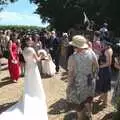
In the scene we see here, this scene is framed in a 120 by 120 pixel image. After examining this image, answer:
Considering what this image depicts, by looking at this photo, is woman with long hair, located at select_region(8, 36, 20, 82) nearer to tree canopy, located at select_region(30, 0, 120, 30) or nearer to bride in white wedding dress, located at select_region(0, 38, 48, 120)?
bride in white wedding dress, located at select_region(0, 38, 48, 120)

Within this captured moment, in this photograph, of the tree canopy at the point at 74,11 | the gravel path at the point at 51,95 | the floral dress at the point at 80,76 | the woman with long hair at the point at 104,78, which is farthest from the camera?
the tree canopy at the point at 74,11

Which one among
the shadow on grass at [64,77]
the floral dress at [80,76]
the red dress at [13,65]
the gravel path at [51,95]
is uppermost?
the floral dress at [80,76]

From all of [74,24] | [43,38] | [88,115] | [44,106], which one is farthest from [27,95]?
[74,24]

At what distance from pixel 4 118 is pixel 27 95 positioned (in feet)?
3.56

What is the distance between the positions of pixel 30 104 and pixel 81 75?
1.88m

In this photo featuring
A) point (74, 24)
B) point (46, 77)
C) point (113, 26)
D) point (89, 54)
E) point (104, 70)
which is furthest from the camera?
point (74, 24)

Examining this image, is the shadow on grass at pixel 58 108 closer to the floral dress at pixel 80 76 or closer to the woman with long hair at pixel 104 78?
the woman with long hair at pixel 104 78

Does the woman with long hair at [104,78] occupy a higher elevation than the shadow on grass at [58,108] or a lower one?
higher

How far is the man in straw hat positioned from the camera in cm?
959

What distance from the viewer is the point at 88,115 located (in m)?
9.71

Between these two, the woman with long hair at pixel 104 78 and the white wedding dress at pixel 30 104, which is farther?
the woman with long hair at pixel 104 78

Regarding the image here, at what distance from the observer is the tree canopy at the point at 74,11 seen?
143 feet

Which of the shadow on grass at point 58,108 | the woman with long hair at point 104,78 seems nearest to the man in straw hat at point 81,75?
the woman with long hair at point 104,78

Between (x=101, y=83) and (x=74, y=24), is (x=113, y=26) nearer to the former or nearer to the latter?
(x=74, y=24)
